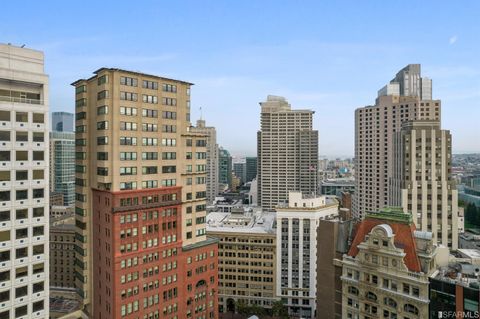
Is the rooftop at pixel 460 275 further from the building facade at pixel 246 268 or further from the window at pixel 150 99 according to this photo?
the building facade at pixel 246 268

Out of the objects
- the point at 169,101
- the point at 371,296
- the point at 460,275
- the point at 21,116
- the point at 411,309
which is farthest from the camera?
the point at 169,101

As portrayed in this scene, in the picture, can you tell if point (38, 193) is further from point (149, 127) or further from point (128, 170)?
point (149, 127)

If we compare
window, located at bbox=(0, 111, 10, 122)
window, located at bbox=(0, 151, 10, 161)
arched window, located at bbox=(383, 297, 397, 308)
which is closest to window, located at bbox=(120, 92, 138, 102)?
window, located at bbox=(0, 111, 10, 122)

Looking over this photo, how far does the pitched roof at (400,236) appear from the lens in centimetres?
5731

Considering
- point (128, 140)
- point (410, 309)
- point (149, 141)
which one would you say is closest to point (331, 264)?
point (410, 309)

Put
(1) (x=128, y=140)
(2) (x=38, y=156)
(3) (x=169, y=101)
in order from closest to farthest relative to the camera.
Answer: (2) (x=38, y=156)
(1) (x=128, y=140)
(3) (x=169, y=101)

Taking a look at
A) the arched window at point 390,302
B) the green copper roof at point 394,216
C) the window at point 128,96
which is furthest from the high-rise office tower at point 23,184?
the green copper roof at point 394,216

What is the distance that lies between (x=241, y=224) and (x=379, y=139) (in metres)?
85.8

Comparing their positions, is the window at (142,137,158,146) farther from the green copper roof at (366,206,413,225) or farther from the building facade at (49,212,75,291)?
the building facade at (49,212,75,291)

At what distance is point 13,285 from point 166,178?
32.9 m

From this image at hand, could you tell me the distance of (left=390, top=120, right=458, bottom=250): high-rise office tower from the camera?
4087 inches

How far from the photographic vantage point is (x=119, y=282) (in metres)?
65.1

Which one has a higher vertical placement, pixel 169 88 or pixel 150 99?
pixel 169 88

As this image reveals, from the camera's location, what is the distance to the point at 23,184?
50031 millimetres
